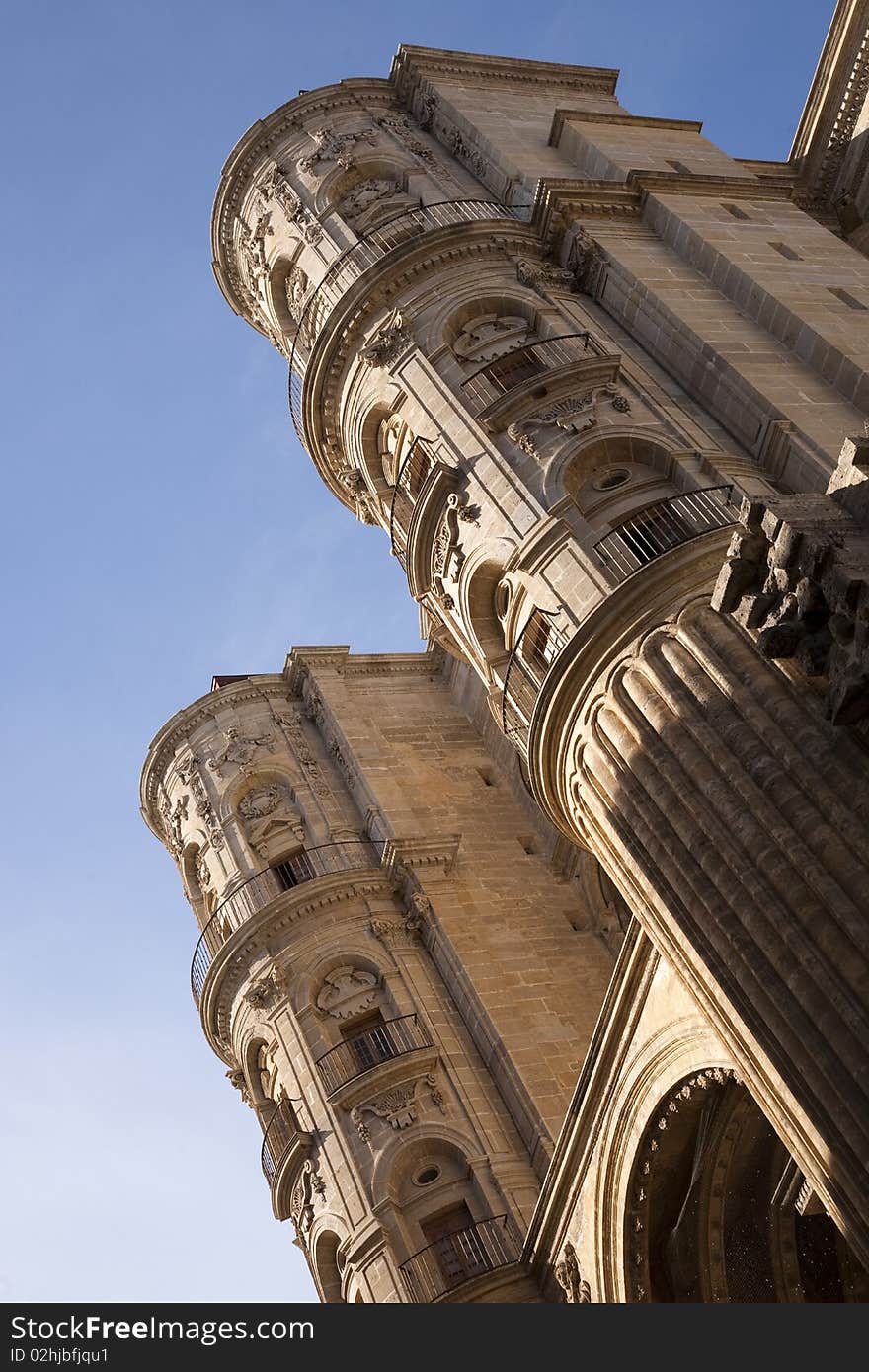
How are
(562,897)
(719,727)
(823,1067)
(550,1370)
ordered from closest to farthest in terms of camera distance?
(550,1370)
(823,1067)
(719,727)
(562,897)

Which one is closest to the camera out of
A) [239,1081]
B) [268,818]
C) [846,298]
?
[846,298]

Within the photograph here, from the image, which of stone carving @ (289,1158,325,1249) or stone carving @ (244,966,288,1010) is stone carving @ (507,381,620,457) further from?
stone carving @ (289,1158,325,1249)

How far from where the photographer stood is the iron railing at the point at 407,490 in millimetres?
26688

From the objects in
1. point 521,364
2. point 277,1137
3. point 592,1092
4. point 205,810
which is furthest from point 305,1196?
point 521,364

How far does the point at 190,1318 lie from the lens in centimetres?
1319

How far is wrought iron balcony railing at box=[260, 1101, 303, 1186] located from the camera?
28438 mm

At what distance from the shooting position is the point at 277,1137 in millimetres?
29281

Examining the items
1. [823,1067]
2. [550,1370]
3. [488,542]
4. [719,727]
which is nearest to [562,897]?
[488,542]

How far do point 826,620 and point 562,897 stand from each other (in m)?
17.7

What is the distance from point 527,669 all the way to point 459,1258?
10836 mm

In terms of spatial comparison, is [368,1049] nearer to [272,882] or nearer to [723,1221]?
[272,882]

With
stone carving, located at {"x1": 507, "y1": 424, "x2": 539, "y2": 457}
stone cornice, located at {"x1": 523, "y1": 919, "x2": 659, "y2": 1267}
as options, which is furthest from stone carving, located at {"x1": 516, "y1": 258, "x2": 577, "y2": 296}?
stone cornice, located at {"x1": 523, "y1": 919, "x2": 659, "y2": 1267}

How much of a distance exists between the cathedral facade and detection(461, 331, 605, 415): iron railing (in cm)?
9

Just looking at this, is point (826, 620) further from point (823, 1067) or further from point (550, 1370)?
point (550, 1370)
